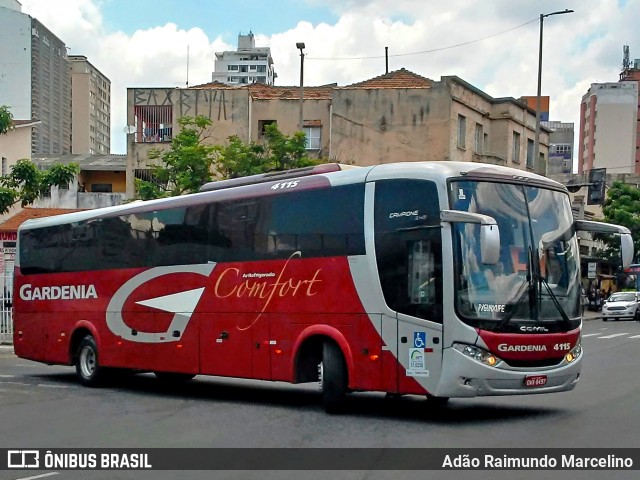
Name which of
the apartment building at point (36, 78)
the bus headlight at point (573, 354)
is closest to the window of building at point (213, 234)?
the bus headlight at point (573, 354)

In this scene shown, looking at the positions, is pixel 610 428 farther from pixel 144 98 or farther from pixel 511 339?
pixel 144 98

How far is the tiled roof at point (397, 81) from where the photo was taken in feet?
157

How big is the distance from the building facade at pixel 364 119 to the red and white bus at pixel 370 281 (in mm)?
→ 29572

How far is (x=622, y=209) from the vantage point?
6588cm

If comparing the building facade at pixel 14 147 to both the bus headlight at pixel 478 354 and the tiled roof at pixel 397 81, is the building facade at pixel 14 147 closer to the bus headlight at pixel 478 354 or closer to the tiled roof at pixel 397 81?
the tiled roof at pixel 397 81

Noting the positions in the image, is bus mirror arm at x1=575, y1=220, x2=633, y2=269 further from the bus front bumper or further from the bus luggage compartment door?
the bus luggage compartment door

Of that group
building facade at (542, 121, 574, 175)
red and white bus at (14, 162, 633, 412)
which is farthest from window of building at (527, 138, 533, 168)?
building facade at (542, 121, 574, 175)

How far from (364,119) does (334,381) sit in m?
34.7

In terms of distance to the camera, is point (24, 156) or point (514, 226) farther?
point (24, 156)

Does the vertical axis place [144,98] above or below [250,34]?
below

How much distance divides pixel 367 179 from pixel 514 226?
84.4 inches
